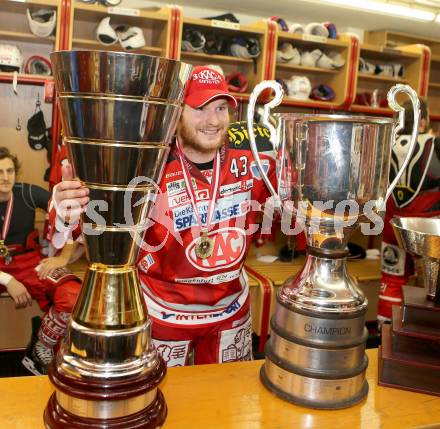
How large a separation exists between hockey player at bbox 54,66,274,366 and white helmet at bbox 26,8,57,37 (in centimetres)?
235

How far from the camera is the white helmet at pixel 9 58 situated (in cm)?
364

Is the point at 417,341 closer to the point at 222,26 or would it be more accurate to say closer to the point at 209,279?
the point at 209,279

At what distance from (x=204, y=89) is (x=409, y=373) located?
3.31 feet

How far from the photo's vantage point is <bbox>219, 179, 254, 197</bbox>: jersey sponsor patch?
64.1 inches

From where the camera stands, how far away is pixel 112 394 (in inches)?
32.9

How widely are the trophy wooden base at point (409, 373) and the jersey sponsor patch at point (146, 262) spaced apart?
74 centimetres

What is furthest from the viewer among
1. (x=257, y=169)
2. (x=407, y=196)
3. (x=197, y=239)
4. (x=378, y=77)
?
(x=378, y=77)

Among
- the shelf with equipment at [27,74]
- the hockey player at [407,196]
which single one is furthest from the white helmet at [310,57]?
the shelf with equipment at [27,74]

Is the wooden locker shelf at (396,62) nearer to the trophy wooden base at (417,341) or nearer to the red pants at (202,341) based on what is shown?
the red pants at (202,341)

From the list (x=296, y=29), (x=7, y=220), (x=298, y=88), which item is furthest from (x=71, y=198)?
(x=296, y=29)

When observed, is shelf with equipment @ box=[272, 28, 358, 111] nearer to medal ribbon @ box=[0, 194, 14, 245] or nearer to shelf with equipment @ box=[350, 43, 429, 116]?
shelf with equipment @ box=[350, 43, 429, 116]

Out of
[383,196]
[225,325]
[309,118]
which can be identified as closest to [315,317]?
[383,196]

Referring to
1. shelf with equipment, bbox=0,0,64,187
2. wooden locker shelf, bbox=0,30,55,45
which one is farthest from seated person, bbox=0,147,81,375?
wooden locker shelf, bbox=0,30,55,45

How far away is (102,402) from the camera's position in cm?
85
